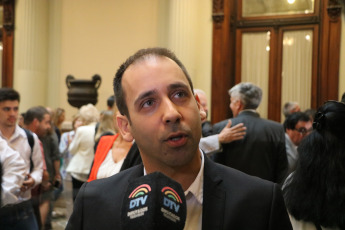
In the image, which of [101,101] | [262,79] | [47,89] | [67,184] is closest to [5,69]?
[47,89]

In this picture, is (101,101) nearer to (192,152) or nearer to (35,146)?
(35,146)

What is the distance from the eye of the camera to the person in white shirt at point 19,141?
4.44 meters

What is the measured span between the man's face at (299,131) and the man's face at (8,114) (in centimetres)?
306

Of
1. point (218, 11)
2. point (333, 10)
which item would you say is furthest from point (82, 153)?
point (333, 10)

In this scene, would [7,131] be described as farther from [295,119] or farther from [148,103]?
[148,103]

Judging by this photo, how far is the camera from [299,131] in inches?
217

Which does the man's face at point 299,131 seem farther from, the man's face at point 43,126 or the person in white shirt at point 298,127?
the man's face at point 43,126

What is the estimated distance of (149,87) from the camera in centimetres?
148

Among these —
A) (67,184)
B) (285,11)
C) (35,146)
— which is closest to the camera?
(35,146)

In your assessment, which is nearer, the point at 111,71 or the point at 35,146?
the point at 35,146

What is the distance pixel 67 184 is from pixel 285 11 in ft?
19.8

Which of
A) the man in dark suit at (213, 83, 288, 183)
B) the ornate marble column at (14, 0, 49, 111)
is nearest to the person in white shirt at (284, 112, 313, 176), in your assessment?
the man in dark suit at (213, 83, 288, 183)

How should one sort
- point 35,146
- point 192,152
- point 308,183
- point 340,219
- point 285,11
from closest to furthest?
point 192,152, point 340,219, point 308,183, point 35,146, point 285,11

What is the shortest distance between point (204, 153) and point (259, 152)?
9.67 feet
